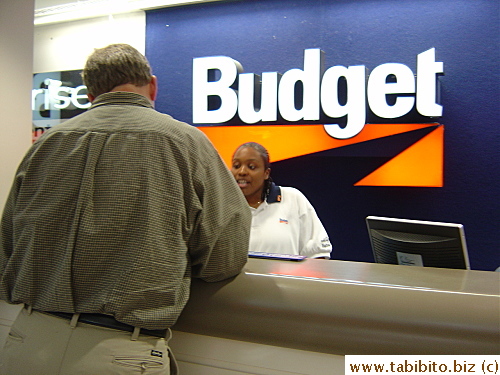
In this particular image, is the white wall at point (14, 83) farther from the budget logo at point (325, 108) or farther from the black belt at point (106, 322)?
the budget logo at point (325, 108)

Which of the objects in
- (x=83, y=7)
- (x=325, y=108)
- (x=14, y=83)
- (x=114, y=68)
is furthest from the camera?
(x=83, y=7)

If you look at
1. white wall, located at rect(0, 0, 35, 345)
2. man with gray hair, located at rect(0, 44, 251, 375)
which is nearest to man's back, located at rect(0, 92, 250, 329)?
man with gray hair, located at rect(0, 44, 251, 375)

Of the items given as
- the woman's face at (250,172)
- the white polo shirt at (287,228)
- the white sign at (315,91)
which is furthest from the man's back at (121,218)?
the white sign at (315,91)

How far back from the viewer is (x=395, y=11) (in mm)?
4000

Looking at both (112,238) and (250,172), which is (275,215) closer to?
(250,172)

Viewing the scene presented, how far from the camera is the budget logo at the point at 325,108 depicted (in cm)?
381

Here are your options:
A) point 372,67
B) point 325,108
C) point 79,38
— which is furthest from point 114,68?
point 79,38

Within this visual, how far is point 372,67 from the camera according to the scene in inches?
160

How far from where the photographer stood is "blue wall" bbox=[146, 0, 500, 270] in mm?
3760

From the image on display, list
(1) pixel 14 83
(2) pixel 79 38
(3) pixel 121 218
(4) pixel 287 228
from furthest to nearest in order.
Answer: (2) pixel 79 38 < (4) pixel 287 228 < (1) pixel 14 83 < (3) pixel 121 218

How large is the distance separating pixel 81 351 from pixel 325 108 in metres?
3.16

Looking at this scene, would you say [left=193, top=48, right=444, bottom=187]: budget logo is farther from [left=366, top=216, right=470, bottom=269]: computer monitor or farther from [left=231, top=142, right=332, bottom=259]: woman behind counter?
[left=366, top=216, right=470, bottom=269]: computer monitor

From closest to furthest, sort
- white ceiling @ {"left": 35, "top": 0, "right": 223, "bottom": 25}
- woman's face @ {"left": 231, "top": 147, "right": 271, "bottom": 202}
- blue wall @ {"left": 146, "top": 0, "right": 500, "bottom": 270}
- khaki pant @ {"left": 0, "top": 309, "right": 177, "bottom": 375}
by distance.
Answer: khaki pant @ {"left": 0, "top": 309, "right": 177, "bottom": 375} < woman's face @ {"left": 231, "top": 147, "right": 271, "bottom": 202} < blue wall @ {"left": 146, "top": 0, "right": 500, "bottom": 270} < white ceiling @ {"left": 35, "top": 0, "right": 223, "bottom": 25}

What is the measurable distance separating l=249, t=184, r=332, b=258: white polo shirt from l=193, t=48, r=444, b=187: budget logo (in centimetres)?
121
